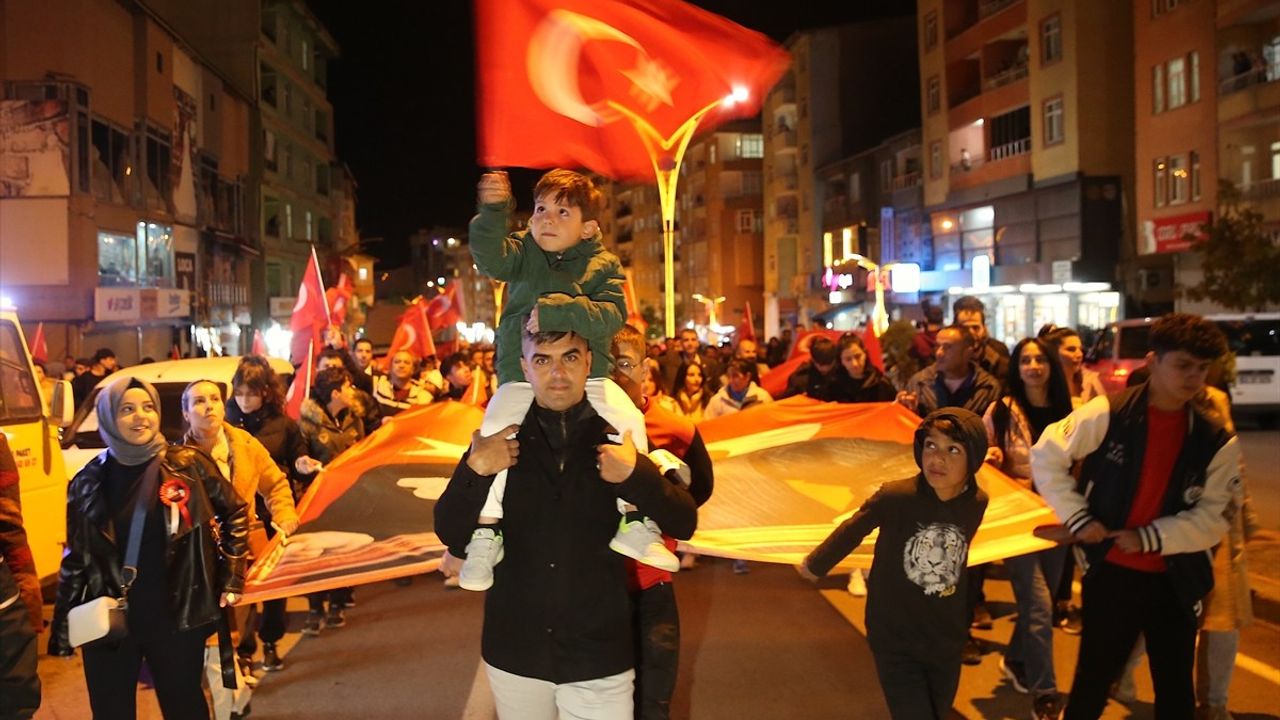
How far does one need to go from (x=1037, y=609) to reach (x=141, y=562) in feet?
14.7

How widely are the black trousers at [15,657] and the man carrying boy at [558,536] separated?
6.41ft

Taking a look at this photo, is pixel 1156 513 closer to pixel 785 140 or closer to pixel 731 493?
pixel 731 493

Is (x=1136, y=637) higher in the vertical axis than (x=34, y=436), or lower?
lower

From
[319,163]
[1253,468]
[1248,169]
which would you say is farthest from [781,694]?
[319,163]

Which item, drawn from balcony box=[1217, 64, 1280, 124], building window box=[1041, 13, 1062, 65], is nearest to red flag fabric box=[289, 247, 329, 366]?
balcony box=[1217, 64, 1280, 124]

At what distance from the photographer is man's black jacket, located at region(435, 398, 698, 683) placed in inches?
144

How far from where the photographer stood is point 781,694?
6.98 meters

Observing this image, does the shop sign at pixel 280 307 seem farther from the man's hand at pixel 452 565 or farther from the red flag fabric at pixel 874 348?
the man's hand at pixel 452 565

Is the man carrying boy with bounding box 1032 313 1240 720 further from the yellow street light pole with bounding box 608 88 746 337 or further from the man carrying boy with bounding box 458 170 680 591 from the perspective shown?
the yellow street light pole with bounding box 608 88 746 337

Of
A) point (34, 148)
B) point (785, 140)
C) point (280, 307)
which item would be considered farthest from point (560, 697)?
point (785, 140)

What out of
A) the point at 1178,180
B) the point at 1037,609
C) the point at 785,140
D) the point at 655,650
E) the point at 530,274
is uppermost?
the point at 785,140

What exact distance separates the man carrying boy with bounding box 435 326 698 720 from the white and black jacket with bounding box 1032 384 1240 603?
6.91 ft

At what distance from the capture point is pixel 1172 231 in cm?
3353

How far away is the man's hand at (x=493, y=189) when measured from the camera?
4207 millimetres
